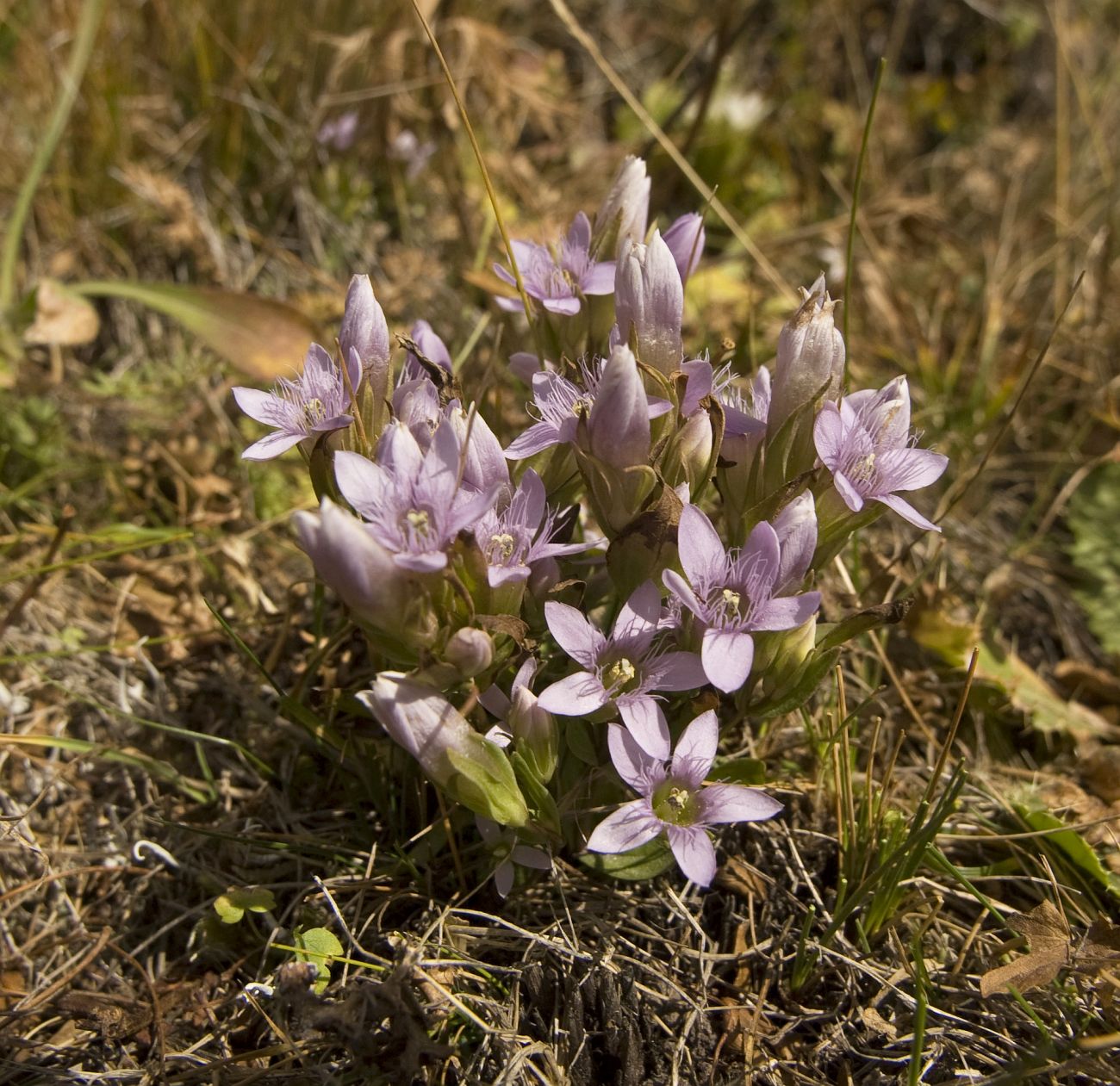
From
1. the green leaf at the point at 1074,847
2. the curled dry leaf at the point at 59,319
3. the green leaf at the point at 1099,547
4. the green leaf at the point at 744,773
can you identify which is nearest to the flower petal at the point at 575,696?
the green leaf at the point at 744,773

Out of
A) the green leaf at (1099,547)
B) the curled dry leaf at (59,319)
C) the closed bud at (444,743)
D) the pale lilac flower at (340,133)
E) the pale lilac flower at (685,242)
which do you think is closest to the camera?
the closed bud at (444,743)

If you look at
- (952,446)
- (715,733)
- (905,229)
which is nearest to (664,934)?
(715,733)

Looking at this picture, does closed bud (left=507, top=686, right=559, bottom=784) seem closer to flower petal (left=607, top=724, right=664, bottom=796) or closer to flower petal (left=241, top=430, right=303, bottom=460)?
flower petal (left=607, top=724, right=664, bottom=796)

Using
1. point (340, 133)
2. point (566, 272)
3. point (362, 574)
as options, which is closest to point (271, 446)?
point (362, 574)

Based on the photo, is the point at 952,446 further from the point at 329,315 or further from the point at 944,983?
the point at 329,315

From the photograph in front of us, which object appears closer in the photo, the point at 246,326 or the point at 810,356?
the point at 810,356

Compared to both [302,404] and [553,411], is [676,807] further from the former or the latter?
[302,404]

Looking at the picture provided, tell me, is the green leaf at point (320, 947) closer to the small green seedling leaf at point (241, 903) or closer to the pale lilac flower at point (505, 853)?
the small green seedling leaf at point (241, 903)
